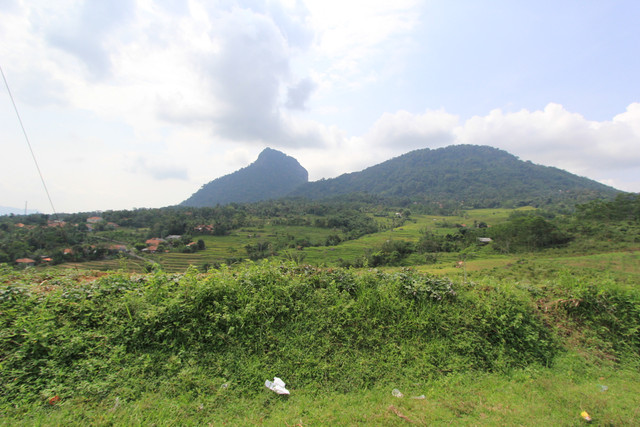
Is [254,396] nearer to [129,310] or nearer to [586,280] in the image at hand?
[129,310]

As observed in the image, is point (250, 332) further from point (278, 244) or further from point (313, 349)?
point (278, 244)

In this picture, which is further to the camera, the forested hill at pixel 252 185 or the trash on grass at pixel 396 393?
the forested hill at pixel 252 185

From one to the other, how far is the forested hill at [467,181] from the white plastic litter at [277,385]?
112230 millimetres

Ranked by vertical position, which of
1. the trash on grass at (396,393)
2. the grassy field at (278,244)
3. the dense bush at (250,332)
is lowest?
the grassy field at (278,244)

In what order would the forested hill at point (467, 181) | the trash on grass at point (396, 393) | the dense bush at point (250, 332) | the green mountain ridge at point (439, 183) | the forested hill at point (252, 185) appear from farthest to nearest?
the forested hill at point (252, 185) → the green mountain ridge at point (439, 183) → the forested hill at point (467, 181) → the trash on grass at point (396, 393) → the dense bush at point (250, 332)

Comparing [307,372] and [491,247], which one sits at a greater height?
[307,372]

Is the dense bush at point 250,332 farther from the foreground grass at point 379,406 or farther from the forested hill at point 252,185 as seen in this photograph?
the forested hill at point 252,185

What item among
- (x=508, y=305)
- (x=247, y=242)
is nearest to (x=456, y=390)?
(x=508, y=305)

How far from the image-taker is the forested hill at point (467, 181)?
341 feet

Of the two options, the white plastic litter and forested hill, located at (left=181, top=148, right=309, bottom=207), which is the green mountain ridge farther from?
the white plastic litter

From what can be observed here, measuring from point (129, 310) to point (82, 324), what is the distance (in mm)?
504

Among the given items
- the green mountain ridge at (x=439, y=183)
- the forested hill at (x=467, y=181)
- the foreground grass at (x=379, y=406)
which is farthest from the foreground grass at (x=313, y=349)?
the forested hill at (x=467, y=181)

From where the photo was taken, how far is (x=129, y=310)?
3.45 metres

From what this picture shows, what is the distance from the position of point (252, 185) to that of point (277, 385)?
564 ft
